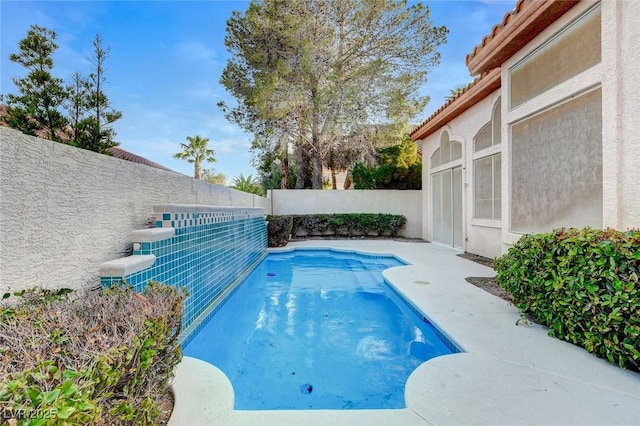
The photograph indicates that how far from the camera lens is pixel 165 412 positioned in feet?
8.86

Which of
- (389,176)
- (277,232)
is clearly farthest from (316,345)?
(389,176)

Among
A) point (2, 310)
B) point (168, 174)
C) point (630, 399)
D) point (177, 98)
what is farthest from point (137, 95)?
point (630, 399)

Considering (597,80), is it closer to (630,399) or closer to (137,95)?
(630,399)

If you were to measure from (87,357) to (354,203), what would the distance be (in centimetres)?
1648

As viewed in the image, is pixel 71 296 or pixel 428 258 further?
pixel 428 258

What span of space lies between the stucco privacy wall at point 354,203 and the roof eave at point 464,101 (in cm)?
418

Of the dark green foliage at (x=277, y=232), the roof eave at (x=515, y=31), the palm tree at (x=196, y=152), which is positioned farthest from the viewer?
the palm tree at (x=196, y=152)

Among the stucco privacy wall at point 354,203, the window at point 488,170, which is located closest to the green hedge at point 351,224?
the stucco privacy wall at point 354,203

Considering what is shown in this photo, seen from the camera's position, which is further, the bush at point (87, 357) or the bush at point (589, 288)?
the bush at point (589, 288)

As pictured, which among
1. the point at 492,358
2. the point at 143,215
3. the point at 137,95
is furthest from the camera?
the point at 137,95

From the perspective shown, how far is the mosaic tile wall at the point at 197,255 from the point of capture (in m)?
4.21

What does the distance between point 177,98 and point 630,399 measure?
69.4ft

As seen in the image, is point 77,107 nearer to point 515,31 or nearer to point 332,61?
point 332,61

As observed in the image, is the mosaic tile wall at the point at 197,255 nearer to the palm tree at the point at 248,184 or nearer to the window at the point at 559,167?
the window at the point at 559,167
